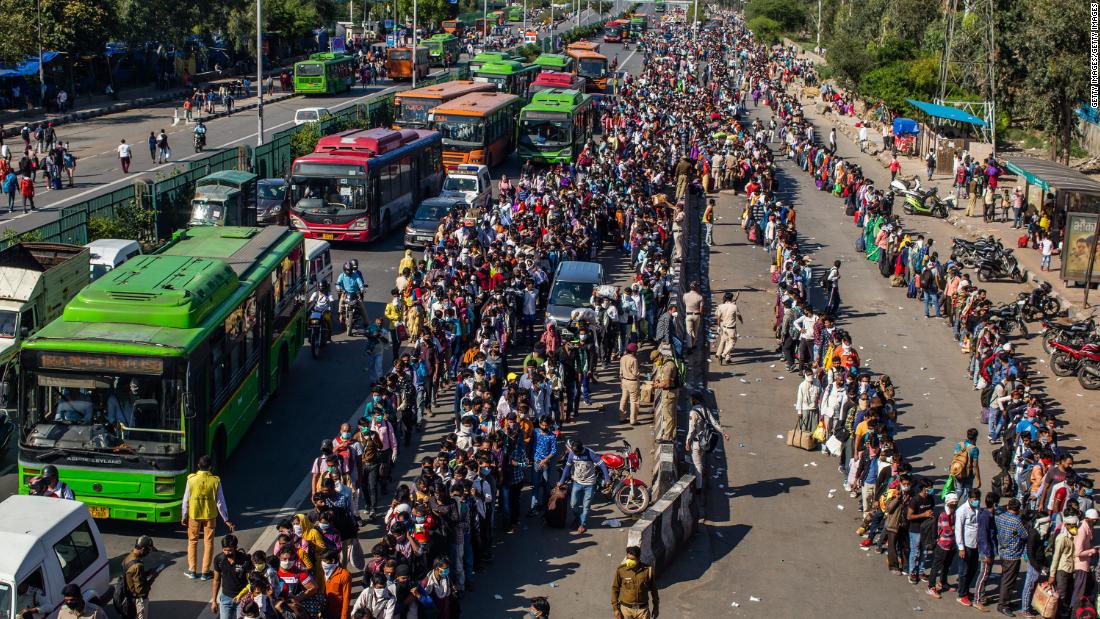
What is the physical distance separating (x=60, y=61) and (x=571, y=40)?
6916cm

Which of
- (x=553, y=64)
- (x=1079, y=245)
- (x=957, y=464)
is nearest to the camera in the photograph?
(x=957, y=464)

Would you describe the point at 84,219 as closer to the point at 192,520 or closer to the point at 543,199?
the point at 543,199

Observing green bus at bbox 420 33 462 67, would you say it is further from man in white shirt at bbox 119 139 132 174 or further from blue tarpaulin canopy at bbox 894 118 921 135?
man in white shirt at bbox 119 139 132 174

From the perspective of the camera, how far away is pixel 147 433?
14.6 m

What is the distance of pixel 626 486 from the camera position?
16891 millimetres

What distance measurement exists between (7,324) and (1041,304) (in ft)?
70.5

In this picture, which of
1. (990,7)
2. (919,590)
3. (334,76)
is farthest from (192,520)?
(334,76)

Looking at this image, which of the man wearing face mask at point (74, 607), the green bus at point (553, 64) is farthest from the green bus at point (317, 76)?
the man wearing face mask at point (74, 607)

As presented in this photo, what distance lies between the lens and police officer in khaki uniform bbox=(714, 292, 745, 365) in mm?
23833

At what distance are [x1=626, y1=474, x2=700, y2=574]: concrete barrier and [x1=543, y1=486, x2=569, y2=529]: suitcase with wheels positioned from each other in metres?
1.19

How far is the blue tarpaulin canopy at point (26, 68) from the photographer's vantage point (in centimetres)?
5172

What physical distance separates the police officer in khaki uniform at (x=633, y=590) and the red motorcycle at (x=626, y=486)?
4155 millimetres

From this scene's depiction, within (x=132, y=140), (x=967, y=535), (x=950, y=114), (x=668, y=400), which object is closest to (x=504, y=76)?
(x=132, y=140)

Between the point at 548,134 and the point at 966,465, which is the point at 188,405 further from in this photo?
the point at 548,134
